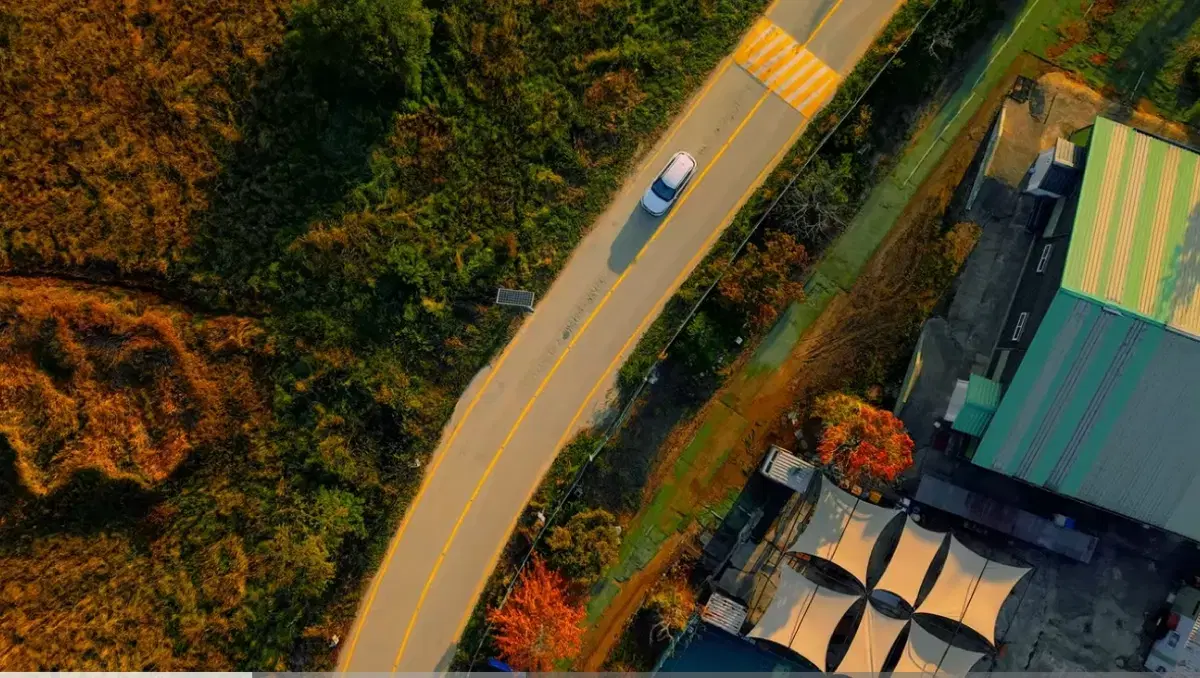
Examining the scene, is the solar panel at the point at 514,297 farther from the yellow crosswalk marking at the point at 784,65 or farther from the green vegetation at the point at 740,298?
the yellow crosswalk marking at the point at 784,65

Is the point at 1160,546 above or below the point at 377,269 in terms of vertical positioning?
above

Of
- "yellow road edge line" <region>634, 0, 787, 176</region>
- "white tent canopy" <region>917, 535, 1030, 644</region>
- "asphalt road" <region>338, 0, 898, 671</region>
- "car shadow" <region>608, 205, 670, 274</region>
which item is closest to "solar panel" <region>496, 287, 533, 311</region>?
"asphalt road" <region>338, 0, 898, 671</region>

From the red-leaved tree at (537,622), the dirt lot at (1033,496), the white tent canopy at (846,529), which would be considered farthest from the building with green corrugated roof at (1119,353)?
the red-leaved tree at (537,622)

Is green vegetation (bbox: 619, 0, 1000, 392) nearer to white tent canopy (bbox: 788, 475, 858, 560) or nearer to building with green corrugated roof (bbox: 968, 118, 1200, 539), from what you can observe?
building with green corrugated roof (bbox: 968, 118, 1200, 539)

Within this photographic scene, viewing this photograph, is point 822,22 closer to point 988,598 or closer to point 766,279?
point 766,279

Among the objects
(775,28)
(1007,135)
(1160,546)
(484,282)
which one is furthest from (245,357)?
(1160,546)

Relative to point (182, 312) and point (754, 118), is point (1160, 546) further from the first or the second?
point (182, 312)
